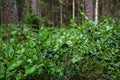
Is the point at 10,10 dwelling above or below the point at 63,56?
above

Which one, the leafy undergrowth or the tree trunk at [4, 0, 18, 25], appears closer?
the leafy undergrowth

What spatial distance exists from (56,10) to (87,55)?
A: 3455cm

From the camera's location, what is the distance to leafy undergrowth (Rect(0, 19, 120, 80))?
238 centimetres

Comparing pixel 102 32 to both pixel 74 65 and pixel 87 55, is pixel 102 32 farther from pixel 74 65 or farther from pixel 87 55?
pixel 74 65

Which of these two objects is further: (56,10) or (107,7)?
(56,10)

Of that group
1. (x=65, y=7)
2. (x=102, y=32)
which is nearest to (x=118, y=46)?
(x=102, y=32)

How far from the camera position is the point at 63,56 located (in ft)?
8.45

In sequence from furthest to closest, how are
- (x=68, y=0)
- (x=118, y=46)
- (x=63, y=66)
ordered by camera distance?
1. (x=68, y=0)
2. (x=118, y=46)
3. (x=63, y=66)

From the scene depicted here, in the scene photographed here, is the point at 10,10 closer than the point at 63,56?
No

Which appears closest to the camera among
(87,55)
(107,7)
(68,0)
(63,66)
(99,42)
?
(63,66)

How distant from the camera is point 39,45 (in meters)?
2.65

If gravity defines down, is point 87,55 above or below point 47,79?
above

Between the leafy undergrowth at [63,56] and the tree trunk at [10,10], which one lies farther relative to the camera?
the tree trunk at [10,10]

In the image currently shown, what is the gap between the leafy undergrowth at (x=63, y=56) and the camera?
7.82 feet
